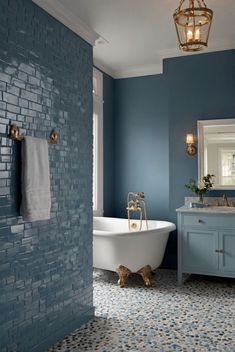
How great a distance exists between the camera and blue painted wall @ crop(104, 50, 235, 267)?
4.50 meters

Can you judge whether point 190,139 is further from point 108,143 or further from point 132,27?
point 132,27

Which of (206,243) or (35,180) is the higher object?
(35,180)

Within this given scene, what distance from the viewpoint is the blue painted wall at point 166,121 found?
14.8 feet

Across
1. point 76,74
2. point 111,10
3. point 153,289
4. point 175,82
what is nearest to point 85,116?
point 76,74

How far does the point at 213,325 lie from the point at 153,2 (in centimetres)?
273

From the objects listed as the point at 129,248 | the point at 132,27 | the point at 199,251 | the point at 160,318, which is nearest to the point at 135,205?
the point at 129,248

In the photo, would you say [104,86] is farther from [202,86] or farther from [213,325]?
[213,325]

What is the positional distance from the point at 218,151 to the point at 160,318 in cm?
212

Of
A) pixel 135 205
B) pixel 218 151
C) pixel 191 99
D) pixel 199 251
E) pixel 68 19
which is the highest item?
pixel 68 19

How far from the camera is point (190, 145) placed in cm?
458

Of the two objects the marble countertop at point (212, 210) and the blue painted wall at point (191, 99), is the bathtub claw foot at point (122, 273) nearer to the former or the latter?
the marble countertop at point (212, 210)

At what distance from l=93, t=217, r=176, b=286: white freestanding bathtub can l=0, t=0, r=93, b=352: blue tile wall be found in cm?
63

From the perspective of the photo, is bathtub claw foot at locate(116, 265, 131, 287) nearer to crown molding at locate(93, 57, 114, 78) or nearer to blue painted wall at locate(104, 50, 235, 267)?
blue painted wall at locate(104, 50, 235, 267)

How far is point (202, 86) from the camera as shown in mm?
4555
